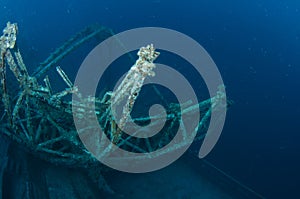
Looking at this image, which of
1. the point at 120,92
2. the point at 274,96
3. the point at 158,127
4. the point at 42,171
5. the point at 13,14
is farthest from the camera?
the point at 13,14

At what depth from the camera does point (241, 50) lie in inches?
833

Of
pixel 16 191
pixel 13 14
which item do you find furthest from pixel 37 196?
pixel 13 14

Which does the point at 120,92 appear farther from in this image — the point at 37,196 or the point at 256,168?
the point at 256,168

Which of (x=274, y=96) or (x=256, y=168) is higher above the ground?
(x=274, y=96)

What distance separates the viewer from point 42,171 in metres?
4.91

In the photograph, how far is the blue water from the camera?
1342cm

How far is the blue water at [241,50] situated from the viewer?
13.4 m

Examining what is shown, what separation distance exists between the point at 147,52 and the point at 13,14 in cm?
2142

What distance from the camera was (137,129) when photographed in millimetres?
5145

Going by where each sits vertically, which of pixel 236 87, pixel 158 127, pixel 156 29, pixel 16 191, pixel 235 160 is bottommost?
pixel 16 191

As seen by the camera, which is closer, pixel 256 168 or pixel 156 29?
pixel 256 168

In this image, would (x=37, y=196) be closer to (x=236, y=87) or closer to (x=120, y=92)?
(x=120, y=92)

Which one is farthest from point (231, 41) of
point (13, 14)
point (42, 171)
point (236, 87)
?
point (42, 171)

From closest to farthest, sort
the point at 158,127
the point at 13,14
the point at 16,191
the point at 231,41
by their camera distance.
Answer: the point at 16,191 → the point at 158,127 → the point at 13,14 → the point at 231,41
